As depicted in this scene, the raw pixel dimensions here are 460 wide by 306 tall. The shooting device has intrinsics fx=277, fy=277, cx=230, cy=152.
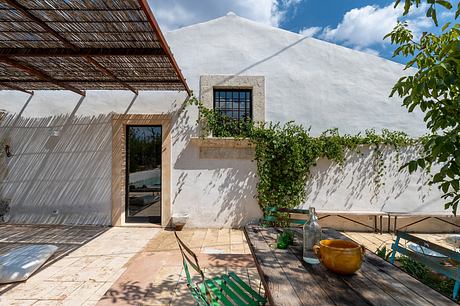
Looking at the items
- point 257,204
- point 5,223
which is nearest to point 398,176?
point 257,204

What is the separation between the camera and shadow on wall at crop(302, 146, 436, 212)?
5988 mm

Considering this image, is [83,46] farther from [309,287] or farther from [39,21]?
[309,287]

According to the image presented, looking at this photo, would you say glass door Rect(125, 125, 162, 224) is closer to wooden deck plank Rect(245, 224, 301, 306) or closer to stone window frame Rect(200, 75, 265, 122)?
stone window frame Rect(200, 75, 265, 122)

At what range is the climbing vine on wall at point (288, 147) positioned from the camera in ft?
19.0

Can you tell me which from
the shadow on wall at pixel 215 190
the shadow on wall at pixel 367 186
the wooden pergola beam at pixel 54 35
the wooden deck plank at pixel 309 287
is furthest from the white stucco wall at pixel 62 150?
the wooden deck plank at pixel 309 287

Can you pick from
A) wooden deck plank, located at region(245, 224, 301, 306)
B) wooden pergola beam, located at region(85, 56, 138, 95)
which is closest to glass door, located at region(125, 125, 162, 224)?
wooden pergola beam, located at region(85, 56, 138, 95)

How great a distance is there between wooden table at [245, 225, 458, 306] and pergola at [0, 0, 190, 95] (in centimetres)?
269

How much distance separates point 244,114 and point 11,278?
4716 mm

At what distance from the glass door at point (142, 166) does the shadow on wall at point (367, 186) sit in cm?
359

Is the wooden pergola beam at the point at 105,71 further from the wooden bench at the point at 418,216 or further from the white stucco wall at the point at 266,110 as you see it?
the wooden bench at the point at 418,216

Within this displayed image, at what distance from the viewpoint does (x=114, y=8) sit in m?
2.98

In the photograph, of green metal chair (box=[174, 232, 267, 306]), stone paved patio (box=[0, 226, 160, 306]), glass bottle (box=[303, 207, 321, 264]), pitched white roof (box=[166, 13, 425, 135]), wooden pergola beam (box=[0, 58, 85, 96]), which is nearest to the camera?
green metal chair (box=[174, 232, 267, 306])

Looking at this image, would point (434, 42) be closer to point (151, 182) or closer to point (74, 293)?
point (74, 293)

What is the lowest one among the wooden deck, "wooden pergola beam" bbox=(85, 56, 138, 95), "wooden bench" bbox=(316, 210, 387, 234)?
the wooden deck
